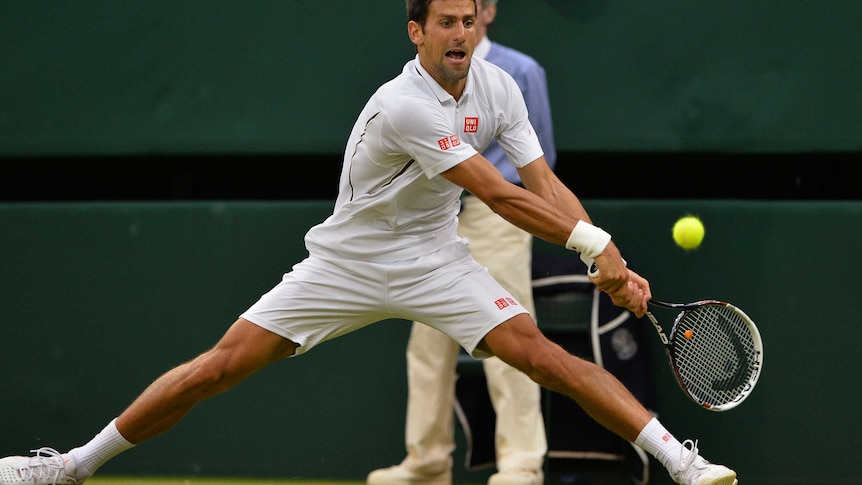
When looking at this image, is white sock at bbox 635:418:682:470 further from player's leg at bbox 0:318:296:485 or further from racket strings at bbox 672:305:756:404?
player's leg at bbox 0:318:296:485

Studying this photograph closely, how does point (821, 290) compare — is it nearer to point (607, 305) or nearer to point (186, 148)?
point (607, 305)

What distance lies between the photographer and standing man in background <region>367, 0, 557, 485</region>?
4914mm

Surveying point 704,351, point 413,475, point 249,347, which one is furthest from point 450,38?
point 413,475

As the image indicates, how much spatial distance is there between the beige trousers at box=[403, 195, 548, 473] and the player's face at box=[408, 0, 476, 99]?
1.33 meters

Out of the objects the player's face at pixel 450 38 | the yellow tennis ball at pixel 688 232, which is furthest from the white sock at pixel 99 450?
the yellow tennis ball at pixel 688 232

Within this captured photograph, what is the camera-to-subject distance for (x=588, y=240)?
354cm

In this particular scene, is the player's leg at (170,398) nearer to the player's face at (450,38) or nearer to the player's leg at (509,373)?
the player's face at (450,38)

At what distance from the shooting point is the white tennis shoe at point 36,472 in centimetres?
388

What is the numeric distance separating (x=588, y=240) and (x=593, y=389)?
0.48m

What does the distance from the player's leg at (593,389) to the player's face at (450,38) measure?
776 mm

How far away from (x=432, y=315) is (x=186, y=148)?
2.10 meters

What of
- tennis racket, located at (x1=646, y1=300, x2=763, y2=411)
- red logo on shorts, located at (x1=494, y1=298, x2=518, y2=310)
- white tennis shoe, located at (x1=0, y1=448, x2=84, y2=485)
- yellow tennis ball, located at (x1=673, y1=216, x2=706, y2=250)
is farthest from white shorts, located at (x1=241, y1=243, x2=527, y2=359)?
yellow tennis ball, located at (x1=673, y1=216, x2=706, y2=250)

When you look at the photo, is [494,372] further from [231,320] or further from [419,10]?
[419,10]

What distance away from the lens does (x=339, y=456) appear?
18.0ft
